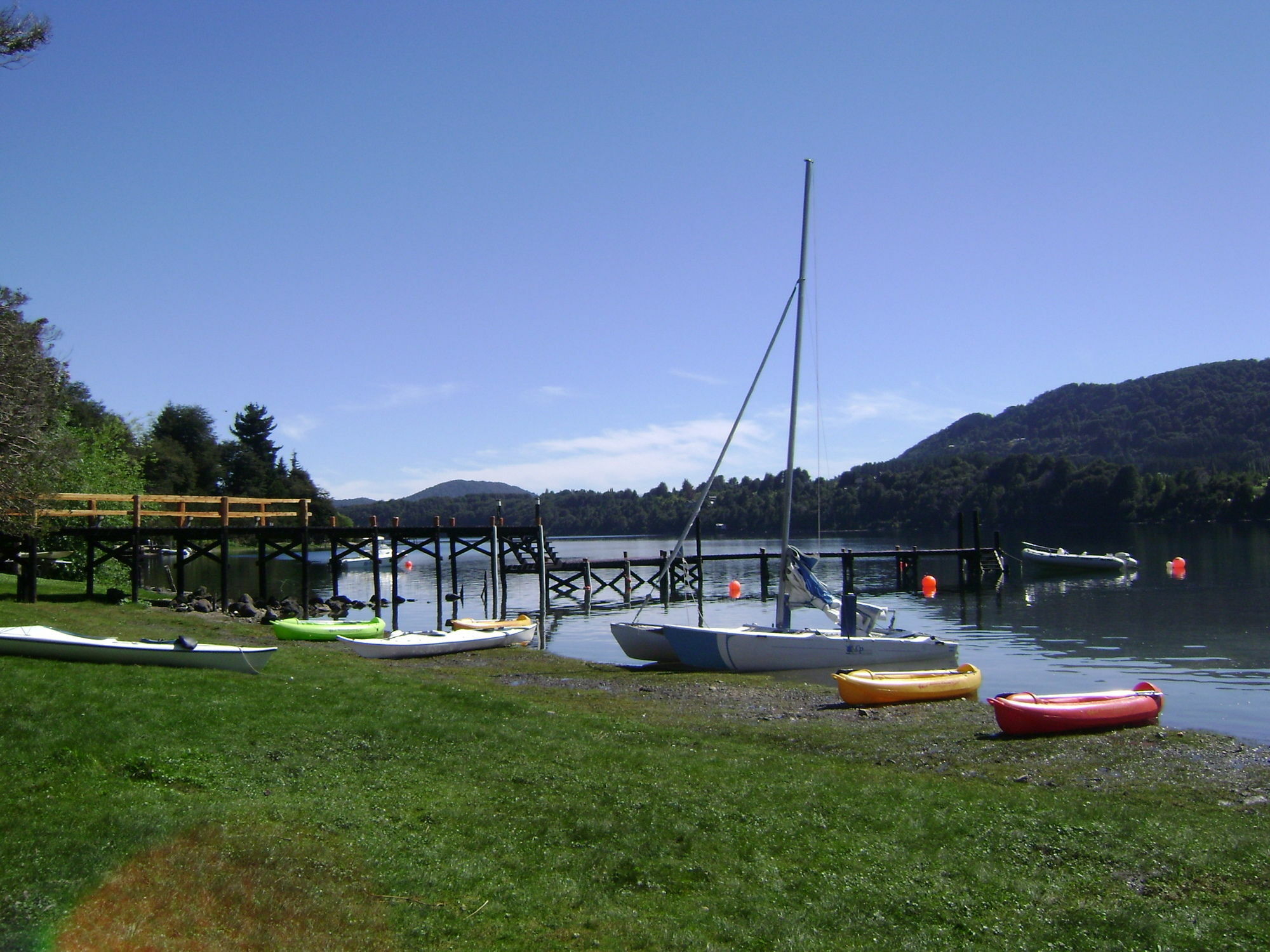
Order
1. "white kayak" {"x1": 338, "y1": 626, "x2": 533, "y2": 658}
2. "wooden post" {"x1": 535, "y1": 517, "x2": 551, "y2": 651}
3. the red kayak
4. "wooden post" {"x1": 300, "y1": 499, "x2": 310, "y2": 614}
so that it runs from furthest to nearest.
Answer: "wooden post" {"x1": 535, "y1": 517, "x2": 551, "y2": 651} → "wooden post" {"x1": 300, "y1": 499, "x2": 310, "y2": 614} → "white kayak" {"x1": 338, "y1": 626, "x2": 533, "y2": 658} → the red kayak

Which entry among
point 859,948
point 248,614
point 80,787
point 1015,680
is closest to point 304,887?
point 80,787

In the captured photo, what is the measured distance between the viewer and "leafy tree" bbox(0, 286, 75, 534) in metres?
21.9

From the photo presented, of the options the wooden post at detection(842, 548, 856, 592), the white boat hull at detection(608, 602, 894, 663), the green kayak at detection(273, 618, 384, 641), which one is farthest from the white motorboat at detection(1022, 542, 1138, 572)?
the green kayak at detection(273, 618, 384, 641)

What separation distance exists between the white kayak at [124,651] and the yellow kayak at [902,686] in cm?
1228

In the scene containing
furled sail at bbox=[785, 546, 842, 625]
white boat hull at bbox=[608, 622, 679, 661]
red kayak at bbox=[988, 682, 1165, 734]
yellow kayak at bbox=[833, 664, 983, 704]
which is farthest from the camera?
furled sail at bbox=[785, 546, 842, 625]

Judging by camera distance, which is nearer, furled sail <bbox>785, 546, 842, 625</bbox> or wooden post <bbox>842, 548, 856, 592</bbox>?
furled sail <bbox>785, 546, 842, 625</bbox>

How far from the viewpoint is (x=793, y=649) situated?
26359mm

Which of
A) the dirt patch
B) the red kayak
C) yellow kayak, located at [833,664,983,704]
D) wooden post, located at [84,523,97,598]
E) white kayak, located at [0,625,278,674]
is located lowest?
yellow kayak, located at [833,664,983,704]

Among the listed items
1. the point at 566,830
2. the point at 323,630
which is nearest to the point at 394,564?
the point at 323,630

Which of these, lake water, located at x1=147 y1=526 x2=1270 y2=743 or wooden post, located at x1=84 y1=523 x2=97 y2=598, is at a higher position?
wooden post, located at x1=84 y1=523 x2=97 y2=598

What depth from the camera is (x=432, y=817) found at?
32.5 feet

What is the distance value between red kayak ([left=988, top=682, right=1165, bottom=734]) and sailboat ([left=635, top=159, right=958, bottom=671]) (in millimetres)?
8997

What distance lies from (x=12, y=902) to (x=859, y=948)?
614 centimetres

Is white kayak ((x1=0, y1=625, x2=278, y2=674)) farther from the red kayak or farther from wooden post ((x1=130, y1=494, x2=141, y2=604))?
wooden post ((x1=130, y1=494, x2=141, y2=604))
